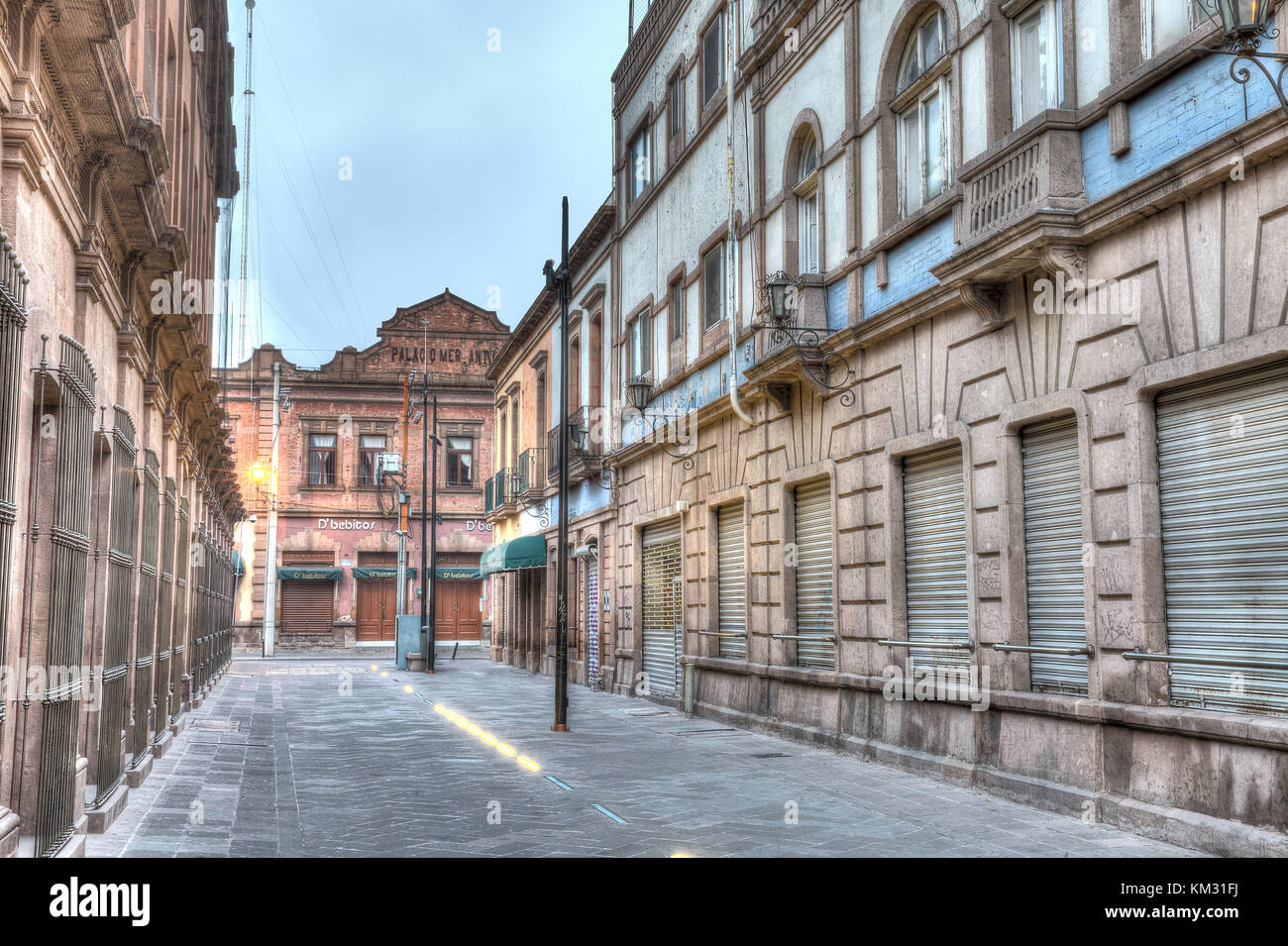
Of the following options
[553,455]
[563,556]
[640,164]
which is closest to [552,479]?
[553,455]

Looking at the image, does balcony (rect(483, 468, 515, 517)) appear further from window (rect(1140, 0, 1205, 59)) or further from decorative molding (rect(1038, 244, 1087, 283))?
window (rect(1140, 0, 1205, 59))

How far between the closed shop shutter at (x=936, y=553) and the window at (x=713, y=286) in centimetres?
674

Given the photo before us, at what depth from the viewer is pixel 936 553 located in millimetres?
12430

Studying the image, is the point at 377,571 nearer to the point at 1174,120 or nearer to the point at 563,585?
the point at 563,585

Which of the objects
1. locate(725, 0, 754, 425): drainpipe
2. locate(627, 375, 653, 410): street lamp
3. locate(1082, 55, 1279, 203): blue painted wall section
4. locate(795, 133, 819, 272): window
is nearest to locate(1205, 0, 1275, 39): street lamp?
locate(1082, 55, 1279, 203): blue painted wall section

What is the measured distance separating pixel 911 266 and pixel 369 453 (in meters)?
39.8

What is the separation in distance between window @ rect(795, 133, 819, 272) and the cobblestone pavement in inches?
239

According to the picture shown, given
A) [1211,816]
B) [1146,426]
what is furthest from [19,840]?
[1146,426]

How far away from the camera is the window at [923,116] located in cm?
1248

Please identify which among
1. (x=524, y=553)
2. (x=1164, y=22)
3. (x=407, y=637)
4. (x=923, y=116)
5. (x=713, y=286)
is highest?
(x=923, y=116)

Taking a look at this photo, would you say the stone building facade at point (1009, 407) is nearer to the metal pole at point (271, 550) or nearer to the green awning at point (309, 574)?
the metal pole at point (271, 550)

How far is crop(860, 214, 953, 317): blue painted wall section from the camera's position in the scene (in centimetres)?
1216

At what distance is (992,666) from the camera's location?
1102cm
